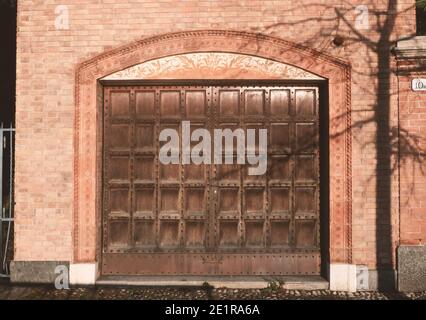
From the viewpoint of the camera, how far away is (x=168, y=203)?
6.80m

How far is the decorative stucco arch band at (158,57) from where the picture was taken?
21.4 ft

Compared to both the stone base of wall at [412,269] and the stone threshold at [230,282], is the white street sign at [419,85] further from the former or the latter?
the stone threshold at [230,282]

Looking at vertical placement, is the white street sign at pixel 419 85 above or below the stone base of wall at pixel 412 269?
above

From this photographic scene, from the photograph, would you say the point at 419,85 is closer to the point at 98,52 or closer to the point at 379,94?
the point at 379,94

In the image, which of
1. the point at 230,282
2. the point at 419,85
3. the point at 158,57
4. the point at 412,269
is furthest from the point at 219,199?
the point at 419,85

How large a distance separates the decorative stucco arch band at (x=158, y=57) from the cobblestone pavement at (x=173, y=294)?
57 centimetres

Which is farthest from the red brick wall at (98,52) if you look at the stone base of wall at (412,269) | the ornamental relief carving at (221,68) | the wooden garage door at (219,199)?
the wooden garage door at (219,199)

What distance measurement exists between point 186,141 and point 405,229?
366 centimetres

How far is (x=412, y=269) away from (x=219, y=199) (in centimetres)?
311

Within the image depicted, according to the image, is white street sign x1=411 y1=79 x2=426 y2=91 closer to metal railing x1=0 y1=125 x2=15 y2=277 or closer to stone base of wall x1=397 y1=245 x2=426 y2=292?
stone base of wall x1=397 y1=245 x2=426 y2=292

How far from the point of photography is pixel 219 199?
680cm

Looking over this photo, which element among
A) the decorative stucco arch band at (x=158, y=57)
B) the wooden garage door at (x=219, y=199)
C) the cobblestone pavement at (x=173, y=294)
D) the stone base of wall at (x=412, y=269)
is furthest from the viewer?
the wooden garage door at (x=219, y=199)

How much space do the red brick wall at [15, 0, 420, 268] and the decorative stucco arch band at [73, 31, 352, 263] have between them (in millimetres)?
122

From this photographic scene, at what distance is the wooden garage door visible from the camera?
6758mm
